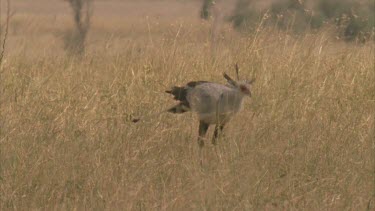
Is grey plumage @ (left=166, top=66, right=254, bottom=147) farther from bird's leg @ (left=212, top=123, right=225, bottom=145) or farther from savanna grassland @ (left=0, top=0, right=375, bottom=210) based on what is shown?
savanna grassland @ (left=0, top=0, right=375, bottom=210)

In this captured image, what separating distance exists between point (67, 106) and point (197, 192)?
206 centimetres

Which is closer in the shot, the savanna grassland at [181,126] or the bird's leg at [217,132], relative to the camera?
the savanna grassland at [181,126]

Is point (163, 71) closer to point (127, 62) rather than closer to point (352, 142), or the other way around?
point (127, 62)

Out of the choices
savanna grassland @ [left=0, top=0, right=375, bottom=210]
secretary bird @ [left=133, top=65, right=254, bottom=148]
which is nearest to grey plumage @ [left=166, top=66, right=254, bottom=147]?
secretary bird @ [left=133, top=65, right=254, bottom=148]

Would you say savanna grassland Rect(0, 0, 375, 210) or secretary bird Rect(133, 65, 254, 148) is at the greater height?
secretary bird Rect(133, 65, 254, 148)

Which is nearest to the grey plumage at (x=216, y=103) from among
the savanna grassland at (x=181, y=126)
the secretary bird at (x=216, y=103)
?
the secretary bird at (x=216, y=103)

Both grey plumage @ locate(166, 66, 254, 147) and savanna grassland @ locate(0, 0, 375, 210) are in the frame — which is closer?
savanna grassland @ locate(0, 0, 375, 210)

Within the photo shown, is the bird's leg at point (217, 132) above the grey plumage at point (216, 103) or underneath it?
underneath

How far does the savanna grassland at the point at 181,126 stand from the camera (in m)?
3.71

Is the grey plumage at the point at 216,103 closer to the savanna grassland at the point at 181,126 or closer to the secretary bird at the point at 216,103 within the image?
the secretary bird at the point at 216,103

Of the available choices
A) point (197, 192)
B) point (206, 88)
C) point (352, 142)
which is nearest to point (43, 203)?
point (197, 192)

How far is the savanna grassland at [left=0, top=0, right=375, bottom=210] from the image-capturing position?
3.71 metres

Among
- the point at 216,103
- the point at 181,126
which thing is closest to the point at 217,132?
the point at 216,103

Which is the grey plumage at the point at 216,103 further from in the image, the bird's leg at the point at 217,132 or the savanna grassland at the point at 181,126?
the savanna grassland at the point at 181,126
